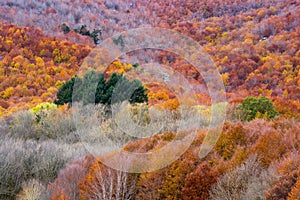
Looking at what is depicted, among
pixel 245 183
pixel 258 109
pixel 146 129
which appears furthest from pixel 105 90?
pixel 245 183

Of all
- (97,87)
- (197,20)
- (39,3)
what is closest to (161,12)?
(197,20)

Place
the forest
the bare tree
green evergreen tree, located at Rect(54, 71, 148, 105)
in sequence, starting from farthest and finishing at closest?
green evergreen tree, located at Rect(54, 71, 148, 105)
the forest
the bare tree

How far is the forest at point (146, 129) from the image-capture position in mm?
18453

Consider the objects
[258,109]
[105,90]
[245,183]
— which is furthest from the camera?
[105,90]

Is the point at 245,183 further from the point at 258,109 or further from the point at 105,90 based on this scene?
the point at 105,90

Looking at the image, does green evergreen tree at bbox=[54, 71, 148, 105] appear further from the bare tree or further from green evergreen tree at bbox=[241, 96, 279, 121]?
the bare tree

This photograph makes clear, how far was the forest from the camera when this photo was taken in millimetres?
18453

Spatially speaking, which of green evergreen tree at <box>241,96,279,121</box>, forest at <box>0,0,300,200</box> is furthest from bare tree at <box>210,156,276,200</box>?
green evergreen tree at <box>241,96,279,121</box>

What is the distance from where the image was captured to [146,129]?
26.0m

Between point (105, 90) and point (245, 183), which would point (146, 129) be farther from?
point (245, 183)

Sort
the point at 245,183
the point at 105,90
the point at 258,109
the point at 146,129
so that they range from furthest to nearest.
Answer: the point at 105,90, the point at 258,109, the point at 146,129, the point at 245,183

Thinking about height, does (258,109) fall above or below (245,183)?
above

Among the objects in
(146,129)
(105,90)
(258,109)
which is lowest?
(146,129)

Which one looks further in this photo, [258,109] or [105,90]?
[105,90]
